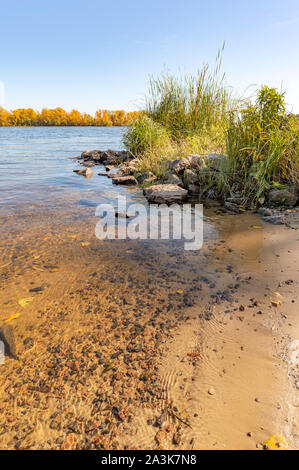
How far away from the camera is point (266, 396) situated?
1336mm

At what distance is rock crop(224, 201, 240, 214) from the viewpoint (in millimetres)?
4461

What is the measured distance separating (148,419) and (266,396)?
61 centimetres

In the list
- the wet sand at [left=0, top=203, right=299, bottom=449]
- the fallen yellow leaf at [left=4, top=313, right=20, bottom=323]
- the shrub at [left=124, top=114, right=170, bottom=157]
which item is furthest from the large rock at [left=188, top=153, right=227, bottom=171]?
the fallen yellow leaf at [left=4, top=313, right=20, bottom=323]

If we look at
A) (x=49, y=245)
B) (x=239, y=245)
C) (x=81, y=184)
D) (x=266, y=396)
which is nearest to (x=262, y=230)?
(x=239, y=245)

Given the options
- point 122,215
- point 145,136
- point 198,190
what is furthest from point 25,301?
point 145,136

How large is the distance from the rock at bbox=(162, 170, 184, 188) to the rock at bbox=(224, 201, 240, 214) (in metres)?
1.66

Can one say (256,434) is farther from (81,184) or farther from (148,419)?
(81,184)

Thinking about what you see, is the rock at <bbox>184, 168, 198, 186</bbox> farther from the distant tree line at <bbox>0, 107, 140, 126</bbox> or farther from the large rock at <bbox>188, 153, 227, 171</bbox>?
the distant tree line at <bbox>0, 107, 140, 126</bbox>

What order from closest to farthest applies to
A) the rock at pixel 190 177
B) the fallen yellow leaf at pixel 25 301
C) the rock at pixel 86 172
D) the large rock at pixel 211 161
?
the fallen yellow leaf at pixel 25 301 < the large rock at pixel 211 161 < the rock at pixel 190 177 < the rock at pixel 86 172

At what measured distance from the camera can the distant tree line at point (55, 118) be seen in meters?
60.7

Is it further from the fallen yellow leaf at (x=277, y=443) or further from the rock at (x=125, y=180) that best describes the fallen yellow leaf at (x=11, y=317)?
→ the rock at (x=125, y=180)

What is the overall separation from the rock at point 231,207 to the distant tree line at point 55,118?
61.1 metres

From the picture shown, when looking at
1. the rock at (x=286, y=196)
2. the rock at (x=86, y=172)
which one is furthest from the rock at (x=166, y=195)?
the rock at (x=86, y=172)
